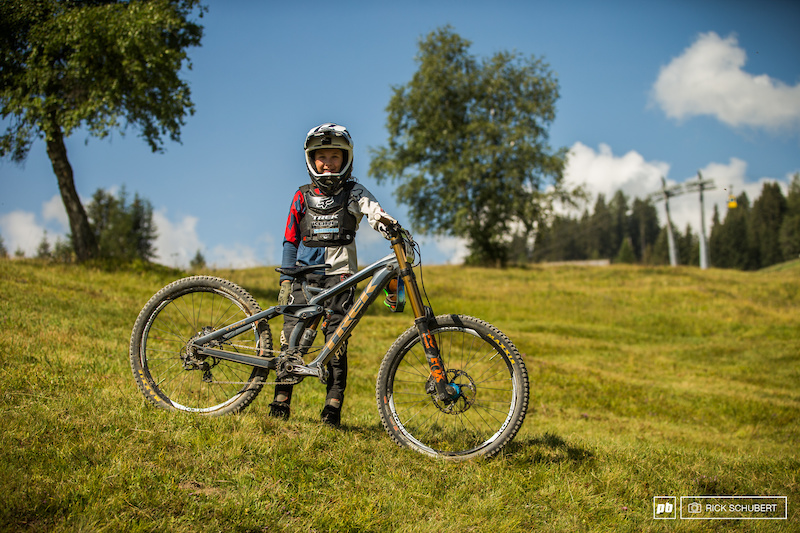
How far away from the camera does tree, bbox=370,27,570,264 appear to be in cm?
4534

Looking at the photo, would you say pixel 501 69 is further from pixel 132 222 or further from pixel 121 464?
pixel 132 222

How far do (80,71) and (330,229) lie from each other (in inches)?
664

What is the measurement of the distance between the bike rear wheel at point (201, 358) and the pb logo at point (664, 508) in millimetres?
3764

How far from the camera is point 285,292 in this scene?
5535mm

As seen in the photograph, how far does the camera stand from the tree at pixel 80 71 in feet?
57.5

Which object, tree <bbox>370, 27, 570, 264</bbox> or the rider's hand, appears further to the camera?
tree <bbox>370, 27, 570, 264</bbox>

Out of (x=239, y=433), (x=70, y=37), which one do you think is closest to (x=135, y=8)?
(x=70, y=37)

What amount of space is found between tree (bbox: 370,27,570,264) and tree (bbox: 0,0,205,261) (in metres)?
28.4

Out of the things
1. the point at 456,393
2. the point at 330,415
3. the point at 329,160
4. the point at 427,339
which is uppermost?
the point at 329,160

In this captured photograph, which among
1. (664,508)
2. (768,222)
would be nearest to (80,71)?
(664,508)

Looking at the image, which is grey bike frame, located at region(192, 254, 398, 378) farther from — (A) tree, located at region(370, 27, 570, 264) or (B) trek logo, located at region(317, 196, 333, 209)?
(A) tree, located at region(370, 27, 570, 264)

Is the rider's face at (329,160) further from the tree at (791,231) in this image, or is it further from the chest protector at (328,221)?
the tree at (791,231)

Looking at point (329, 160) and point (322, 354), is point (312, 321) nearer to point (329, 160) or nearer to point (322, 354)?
point (322, 354)

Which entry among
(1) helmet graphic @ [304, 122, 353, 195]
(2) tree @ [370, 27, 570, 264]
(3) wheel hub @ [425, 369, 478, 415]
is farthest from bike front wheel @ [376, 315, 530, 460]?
(2) tree @ [370, 27, 570, 264]
